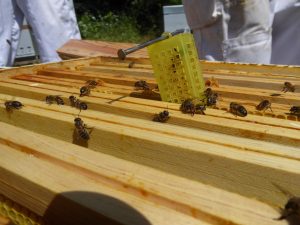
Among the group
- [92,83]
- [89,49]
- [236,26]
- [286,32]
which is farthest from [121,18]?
[92,83]

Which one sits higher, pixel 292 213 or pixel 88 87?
pixel 88 87

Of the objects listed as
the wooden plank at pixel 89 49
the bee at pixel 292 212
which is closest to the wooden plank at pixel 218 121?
Result: the bee at pixel 292 212

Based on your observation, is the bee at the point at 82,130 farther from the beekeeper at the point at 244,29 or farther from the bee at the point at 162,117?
the beekeeper at the point at 244,29

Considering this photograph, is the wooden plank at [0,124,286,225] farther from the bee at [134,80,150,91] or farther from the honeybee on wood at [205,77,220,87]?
the honeybee on wood at [205,77,220,87]

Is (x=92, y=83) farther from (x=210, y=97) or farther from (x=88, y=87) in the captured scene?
(x=210, y=97)

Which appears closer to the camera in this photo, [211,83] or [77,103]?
[77,103]

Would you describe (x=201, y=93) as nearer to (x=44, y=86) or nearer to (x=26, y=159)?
(x=26, y=159)

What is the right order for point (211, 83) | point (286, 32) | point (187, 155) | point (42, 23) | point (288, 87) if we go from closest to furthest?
1. point (187, 155)
2. point (288, 87)
3. point (211, 83)
4. point (286, 32)
5. point (42, 23)
